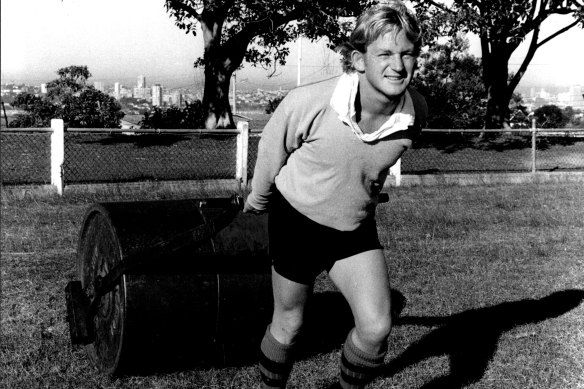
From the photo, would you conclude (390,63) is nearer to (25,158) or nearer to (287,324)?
(287,324)

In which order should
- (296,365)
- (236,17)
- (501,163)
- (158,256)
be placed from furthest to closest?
(236,17) < (501,163) < (296,365) < (158,256)

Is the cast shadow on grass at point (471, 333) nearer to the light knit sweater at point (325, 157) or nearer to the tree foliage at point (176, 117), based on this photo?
the light knit sweater at point (325, 157)

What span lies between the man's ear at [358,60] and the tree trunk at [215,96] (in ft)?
58.7

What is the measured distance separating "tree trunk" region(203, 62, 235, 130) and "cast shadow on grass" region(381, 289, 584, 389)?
15615 millimetres

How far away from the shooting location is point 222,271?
4344 millimetres

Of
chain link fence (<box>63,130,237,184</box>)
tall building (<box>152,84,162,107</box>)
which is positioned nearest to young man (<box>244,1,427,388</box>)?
chain link fence (<box>63,130,237,184</box>)

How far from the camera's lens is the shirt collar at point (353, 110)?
318cm

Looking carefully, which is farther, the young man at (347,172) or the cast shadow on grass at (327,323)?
the cast shadow on grass at (327,323)

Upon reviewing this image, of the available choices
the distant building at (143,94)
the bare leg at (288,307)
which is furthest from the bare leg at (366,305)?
the distant building at (143,94)

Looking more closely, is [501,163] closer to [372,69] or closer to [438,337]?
[438,337]

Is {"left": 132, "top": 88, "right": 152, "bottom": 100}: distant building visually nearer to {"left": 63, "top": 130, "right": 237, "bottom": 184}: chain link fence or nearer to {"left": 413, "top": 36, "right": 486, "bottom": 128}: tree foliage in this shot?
{"left": 413, "top": 36, "right": 486, "bottom": 128}: tree foliage

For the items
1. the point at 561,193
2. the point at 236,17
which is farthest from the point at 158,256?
the point at 236,17

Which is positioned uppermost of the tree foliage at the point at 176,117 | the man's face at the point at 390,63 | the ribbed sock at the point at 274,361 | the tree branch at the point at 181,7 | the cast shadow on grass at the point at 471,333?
the tree branch at the point at 181,7

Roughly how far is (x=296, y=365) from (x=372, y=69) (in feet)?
6.99
